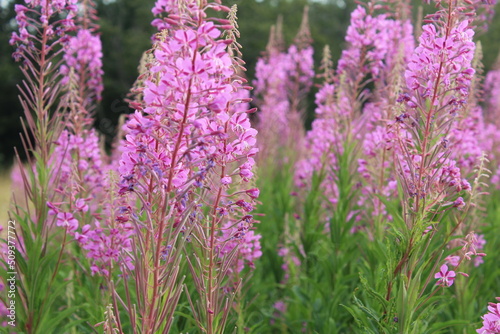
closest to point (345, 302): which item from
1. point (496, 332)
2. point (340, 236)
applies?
point (340, 236)

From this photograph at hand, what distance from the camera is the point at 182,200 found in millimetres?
2066

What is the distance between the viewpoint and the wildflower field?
2061 mm

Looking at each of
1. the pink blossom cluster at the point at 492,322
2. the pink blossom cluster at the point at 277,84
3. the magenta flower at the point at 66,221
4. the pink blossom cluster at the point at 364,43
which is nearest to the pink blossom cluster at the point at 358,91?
the pink blossom cluster at the point at 364,43

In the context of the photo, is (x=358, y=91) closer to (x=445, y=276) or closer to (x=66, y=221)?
(x=445, y=276)

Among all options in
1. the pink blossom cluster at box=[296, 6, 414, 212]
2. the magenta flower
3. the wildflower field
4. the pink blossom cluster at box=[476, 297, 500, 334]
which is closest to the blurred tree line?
the pink blossom cluster at box=[296, 6, 414, 212]

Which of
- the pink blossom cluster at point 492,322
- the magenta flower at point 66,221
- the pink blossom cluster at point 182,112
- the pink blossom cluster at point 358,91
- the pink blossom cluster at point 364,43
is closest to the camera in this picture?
the pink blossom cluster at point 182,112

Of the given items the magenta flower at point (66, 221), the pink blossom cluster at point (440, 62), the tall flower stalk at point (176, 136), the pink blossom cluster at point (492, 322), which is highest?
the pink blossom cluster at point (440, 62)

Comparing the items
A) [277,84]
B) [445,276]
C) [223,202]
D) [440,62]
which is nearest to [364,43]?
[440,62]

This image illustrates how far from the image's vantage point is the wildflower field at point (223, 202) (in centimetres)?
206

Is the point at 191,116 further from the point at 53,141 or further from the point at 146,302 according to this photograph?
the point at 53,141

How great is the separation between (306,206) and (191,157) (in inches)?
113

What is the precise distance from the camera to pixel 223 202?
2.57 meters

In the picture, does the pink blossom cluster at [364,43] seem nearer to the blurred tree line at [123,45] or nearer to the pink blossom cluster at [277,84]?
the pink blossom cluster at [277,84]

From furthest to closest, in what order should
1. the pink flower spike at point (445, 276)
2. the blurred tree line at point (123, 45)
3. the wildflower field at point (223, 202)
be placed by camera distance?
the blurred tree line at point (123, 45)
the pink flower spike at point (445, 276)
the wildflower field at point (223, 202)
